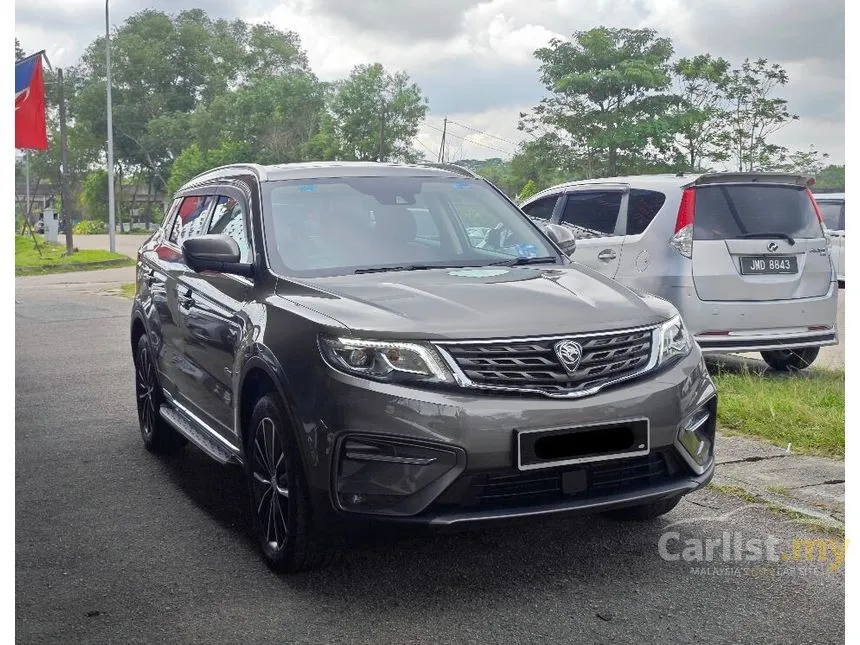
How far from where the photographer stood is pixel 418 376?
3863 millimetres

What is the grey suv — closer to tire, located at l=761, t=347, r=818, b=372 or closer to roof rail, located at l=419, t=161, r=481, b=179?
roof rail, located at l=419, t=161, r=481, b=179

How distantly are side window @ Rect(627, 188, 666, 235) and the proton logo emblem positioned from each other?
16.3ft

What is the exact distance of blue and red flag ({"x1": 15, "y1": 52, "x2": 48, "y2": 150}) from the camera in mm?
29125

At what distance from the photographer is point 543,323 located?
4008mm

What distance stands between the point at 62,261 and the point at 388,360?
31777mm

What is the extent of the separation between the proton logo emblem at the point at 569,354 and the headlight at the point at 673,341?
44 centimetres

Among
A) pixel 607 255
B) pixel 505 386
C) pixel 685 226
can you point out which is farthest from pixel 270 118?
pixel 505 386

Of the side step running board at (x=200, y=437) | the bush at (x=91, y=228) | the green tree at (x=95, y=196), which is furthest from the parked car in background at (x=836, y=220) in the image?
the green tree at (x=95, y=196)

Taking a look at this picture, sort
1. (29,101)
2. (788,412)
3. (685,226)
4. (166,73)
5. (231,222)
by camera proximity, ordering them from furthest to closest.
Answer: (166,73), (29,101), (685,226), (788,412), (231,222)

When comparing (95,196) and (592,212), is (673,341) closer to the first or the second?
(592,212)

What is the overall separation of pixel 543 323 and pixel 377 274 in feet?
3.33

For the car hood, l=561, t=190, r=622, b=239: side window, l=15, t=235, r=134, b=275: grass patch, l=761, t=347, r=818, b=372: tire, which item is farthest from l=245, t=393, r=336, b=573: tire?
l=15, t=235, r=134, b=275: grass patch
